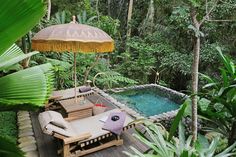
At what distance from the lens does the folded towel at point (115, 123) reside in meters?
3.82

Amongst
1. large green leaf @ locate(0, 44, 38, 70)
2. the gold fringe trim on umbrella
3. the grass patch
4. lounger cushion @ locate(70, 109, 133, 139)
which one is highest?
large green leaf @ locate(0, 44, 38, 70)

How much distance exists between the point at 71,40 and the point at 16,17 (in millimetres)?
3109

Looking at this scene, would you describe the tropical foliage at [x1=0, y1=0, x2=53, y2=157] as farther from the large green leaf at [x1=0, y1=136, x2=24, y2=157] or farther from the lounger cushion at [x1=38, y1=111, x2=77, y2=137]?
the lounger cushion at [x1=38, y1=111, x2=77, y2=137]

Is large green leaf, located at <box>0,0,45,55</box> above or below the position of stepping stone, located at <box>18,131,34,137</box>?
above

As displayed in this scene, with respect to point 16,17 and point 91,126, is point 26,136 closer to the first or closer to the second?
point 91,126

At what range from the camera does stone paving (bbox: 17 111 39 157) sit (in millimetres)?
3651

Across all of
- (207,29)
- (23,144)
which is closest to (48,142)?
(23,144)

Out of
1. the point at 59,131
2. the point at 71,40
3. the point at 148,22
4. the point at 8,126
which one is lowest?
the point at 8,126

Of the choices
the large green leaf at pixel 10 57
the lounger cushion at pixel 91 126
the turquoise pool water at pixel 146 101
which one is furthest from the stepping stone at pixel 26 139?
the turquoise pool water at pixel 146 101

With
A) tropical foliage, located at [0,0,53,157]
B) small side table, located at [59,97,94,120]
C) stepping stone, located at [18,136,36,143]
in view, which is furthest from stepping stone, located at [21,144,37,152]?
tropical foliage, located at [0,0,53,157]

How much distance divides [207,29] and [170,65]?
187 cm

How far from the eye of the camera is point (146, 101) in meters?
7.80

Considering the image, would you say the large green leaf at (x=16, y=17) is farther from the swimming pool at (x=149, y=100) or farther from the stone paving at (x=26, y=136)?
the swimming pool at (x=149, y=100)

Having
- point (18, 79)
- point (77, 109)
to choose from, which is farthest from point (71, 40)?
point (18, 79)
